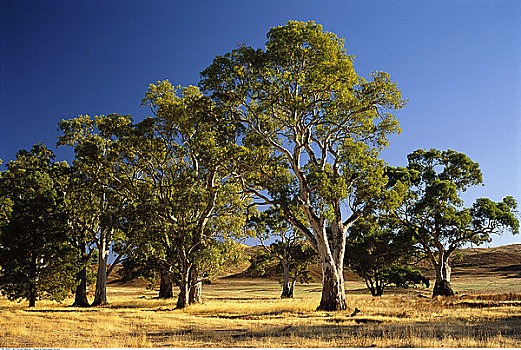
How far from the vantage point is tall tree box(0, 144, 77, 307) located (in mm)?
29922

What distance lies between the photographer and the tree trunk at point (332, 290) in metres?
23.8

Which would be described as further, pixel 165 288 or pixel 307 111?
pixel 165 288

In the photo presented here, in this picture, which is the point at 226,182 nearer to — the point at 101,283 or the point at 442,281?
the point at 101,283

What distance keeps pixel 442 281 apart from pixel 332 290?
65.0 ft

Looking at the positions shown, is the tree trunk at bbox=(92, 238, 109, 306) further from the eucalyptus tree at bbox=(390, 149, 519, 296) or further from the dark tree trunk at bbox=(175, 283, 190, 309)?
the eucalyptus tree at bbox=(390, 149, 519, 296)

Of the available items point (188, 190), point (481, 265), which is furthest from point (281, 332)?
point (481, 265)

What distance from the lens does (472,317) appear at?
18.2 m

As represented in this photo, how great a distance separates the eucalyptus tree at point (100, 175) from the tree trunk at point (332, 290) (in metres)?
14.9

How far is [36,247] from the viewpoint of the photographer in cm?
3059

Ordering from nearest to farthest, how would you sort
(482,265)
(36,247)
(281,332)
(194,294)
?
(281,332) < (36,247) < (194,294) < (482,265)

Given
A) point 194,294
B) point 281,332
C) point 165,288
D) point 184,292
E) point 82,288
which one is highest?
point 281,332

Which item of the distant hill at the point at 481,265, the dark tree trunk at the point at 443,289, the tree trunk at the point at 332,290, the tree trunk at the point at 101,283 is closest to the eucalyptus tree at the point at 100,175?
the tree trunk at the point at 101,283

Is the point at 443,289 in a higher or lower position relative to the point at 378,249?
lower

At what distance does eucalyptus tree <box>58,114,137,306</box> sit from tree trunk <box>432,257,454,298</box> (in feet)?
95.3
